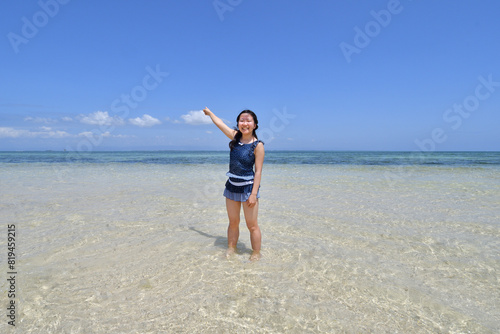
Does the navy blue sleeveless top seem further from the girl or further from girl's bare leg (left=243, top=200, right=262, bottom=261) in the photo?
girl's bare leg (left=243, top=200, right=262, bottom=261)

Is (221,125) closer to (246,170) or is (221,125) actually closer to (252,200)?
(246,170)

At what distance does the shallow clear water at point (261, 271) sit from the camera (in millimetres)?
2434

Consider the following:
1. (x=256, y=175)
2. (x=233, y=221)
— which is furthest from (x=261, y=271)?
(x=256, y=175)

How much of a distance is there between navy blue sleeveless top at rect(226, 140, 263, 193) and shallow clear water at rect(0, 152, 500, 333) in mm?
1048

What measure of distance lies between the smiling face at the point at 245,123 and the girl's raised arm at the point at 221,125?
250mm

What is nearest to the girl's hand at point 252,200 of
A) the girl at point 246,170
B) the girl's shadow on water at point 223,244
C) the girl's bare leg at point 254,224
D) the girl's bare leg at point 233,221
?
the girl at point 246,170

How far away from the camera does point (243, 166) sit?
3.58 meters

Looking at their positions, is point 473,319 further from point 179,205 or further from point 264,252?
point 179,205

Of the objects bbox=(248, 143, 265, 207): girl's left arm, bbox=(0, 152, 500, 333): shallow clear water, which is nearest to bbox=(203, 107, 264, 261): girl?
bbox=(248, 143, 265, 207): girl's left arm

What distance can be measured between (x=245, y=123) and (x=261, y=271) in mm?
1943

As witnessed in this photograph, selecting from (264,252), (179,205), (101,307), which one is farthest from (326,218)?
(101,307)

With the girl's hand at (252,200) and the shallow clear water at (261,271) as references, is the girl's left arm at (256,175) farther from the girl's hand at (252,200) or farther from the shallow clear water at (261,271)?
the shallow clear water at (261,271)

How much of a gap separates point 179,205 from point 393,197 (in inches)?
247

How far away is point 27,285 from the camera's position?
296 centimetres
